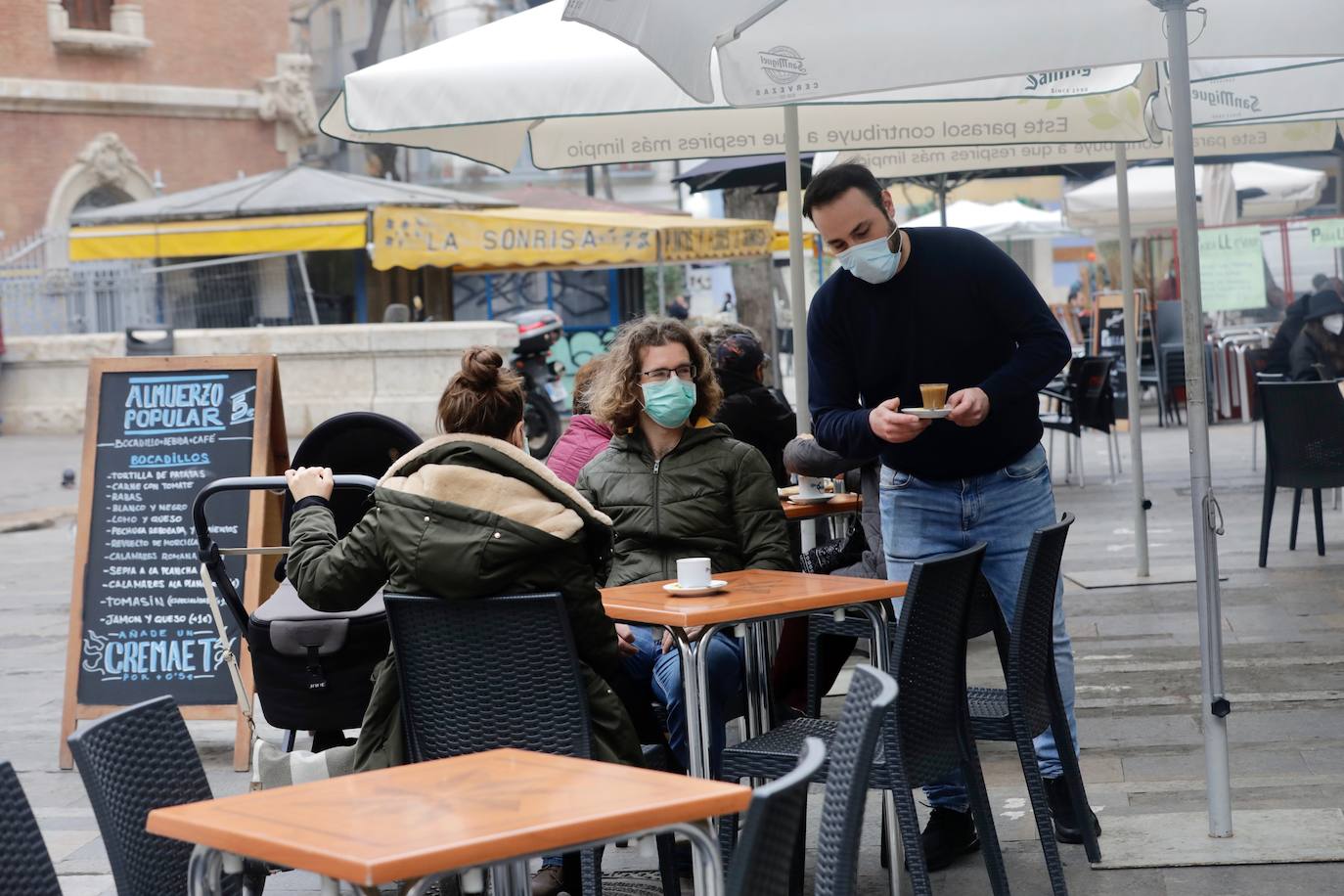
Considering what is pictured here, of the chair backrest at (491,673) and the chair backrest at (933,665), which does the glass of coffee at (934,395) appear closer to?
the chair backrest at (933,665)

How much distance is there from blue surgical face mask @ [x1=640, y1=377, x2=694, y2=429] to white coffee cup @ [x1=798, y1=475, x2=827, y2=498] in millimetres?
1611

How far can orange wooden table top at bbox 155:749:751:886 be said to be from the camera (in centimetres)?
237

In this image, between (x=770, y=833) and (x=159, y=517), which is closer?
(x=770, y=833)

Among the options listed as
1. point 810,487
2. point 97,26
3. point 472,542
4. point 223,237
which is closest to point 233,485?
point 472,542

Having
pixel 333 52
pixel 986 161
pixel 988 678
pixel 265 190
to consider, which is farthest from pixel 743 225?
pixel 333 52

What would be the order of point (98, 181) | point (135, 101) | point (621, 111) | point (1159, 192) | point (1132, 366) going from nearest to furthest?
point (621, 111), point (1132, 366), point (1159, 192), point (98, 181), point (135, 101)

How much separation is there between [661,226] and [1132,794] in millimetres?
15416

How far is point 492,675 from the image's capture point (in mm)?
3859

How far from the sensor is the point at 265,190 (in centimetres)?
2016

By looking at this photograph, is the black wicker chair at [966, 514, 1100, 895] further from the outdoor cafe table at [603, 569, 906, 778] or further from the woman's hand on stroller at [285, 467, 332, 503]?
the woman's hand on stroller at [285, 467, 332, 503]

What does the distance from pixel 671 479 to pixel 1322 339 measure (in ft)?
27.8

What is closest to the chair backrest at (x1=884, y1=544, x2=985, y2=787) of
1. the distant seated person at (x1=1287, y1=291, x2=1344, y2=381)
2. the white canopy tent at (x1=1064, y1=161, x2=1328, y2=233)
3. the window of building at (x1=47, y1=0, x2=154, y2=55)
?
the distant seated person at (x1=1287, y1=291, x2=1344, y2=381)

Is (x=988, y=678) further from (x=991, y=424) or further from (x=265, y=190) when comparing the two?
(x=265, y=190)

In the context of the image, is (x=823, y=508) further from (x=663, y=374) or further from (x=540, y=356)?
(x=540, y=356)
